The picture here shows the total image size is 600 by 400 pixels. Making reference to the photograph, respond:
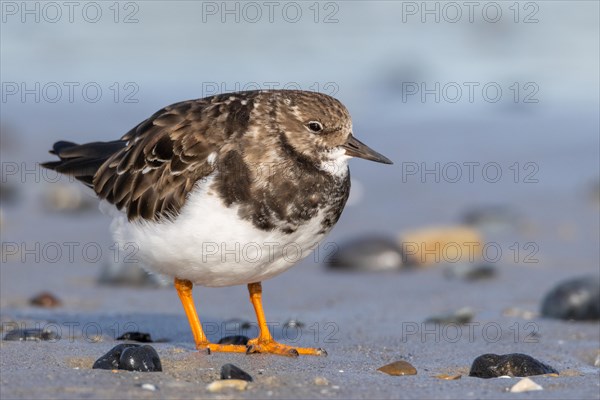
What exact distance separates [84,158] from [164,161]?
920 mm

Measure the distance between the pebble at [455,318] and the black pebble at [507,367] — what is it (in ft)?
4.28

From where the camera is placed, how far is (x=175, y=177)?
15.5ft

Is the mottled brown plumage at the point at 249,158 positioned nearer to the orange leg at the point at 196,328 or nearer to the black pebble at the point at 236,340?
the orange leg at the point at 196,328

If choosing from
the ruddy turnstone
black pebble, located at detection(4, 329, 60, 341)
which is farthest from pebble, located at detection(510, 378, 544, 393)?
black pebble, located at detection(4, 329, 60, 341)

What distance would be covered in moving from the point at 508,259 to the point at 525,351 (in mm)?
2360

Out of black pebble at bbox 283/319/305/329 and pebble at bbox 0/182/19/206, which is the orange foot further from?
pebble at bbox 0/182/19/206

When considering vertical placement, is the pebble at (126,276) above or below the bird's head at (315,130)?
below

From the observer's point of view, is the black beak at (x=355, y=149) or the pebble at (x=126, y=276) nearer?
the black beak at (x=355, y=149)

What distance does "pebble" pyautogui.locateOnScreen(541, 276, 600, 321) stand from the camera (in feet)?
19.0

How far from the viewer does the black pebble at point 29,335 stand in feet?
15.8

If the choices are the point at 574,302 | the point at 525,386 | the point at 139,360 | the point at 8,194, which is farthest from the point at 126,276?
the point at 525,386

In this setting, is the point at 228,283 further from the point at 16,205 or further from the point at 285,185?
the point at 16,205

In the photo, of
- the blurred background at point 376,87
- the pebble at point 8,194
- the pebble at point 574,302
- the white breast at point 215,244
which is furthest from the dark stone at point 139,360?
the pebble at point 8,194

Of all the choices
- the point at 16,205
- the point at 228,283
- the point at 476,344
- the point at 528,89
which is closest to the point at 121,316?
the point at 228,283
